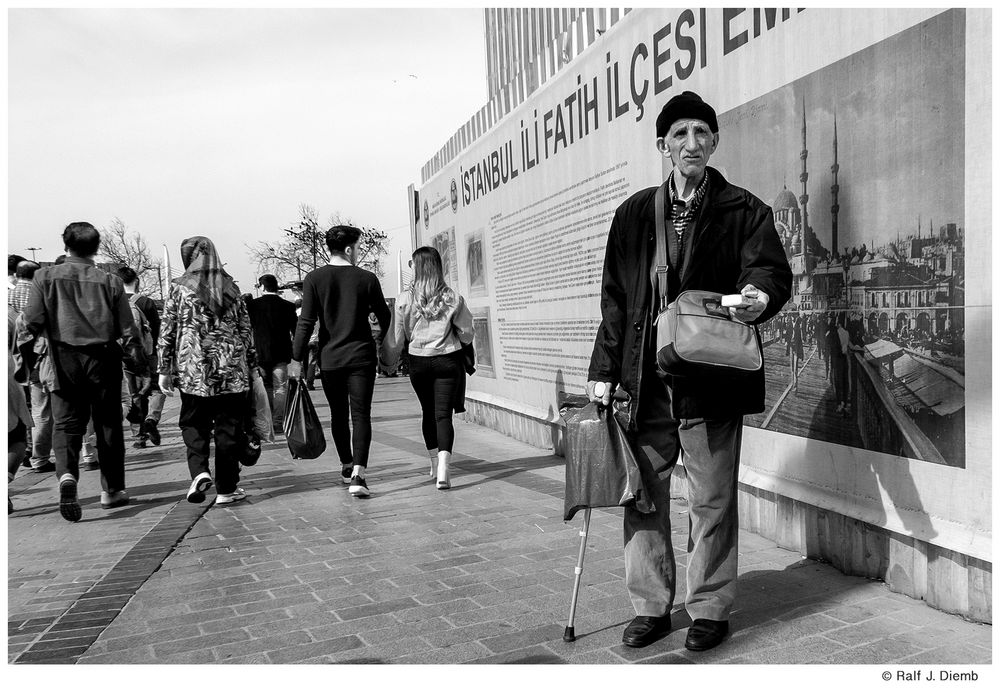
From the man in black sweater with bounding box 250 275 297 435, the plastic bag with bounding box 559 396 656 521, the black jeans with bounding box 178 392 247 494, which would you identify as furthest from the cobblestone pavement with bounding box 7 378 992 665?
the man in black sweater with bounding box 250 275 297 435

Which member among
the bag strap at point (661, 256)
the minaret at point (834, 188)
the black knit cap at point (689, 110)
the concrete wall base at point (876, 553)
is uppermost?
the black knit cap at point (689, 110)

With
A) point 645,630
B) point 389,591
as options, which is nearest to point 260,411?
point 389,591

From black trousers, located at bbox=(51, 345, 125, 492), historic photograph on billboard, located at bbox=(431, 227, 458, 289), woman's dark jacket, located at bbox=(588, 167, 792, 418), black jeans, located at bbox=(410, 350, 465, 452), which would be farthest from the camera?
historic photograph on billboard, located at bbox=(431, 227, 458, 289)

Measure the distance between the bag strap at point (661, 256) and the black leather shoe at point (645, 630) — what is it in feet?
3.78

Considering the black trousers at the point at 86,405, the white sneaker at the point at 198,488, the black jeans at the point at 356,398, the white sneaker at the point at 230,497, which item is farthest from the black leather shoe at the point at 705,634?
the black trousers at the point at 86,405

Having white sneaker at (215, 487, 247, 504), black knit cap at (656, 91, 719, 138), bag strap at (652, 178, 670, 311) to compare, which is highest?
black knit cap at (656, 91, 719, 138)

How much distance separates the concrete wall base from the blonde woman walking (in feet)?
8.34

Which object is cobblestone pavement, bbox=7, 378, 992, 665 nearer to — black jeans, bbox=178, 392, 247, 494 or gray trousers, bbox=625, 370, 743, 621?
gray trousers, bbox=625, 370, 743, 621

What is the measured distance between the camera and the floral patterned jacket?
19.8 feet

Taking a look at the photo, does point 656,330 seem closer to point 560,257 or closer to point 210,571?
point 210,571

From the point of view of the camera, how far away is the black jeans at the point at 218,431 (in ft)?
20.1

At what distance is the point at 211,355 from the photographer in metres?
6.05

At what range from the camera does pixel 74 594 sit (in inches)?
166

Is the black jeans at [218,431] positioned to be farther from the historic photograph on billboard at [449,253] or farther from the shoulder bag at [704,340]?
the historic photograph on billboard at [449,253]
